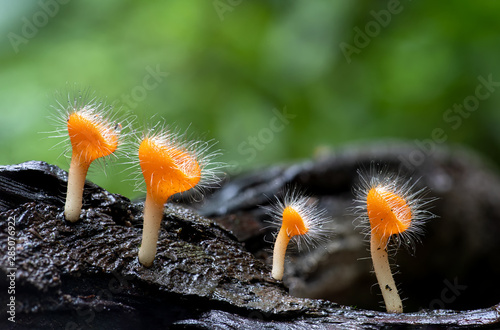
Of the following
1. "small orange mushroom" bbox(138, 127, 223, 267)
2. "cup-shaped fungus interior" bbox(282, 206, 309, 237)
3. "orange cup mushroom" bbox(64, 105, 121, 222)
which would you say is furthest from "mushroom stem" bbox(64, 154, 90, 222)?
"cup-shaped fungus interior" bbox(282, 206, 309, 237)

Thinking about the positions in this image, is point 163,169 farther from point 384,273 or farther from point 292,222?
point 384,273

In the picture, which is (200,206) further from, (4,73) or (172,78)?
(4,73)

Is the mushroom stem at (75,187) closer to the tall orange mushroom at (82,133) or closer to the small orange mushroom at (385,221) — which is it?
the tall orange mushroom at (82,133)

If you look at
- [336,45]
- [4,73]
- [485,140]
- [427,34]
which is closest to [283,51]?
[336,45]

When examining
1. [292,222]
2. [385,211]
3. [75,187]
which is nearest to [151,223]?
[75,187]

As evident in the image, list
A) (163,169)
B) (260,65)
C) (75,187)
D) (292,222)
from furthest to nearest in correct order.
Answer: (260,65)
(292,222)
(75,187)
(163,169)

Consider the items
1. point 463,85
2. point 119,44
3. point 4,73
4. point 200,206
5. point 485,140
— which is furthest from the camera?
point 485,140
